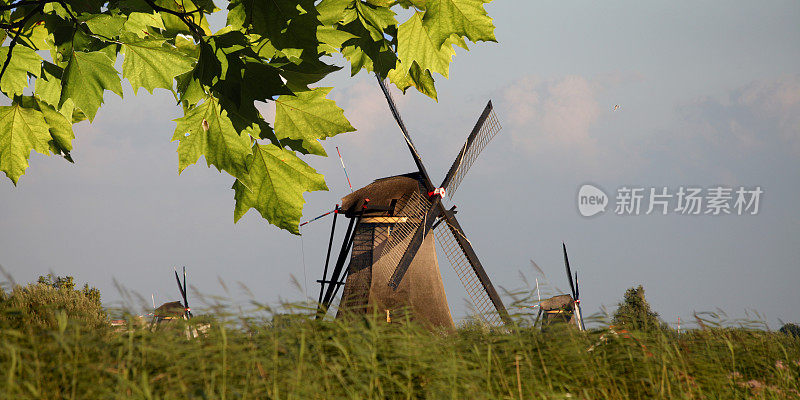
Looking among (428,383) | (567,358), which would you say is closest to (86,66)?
(428,383)

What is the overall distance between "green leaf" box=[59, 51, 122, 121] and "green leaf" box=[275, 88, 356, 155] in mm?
1051

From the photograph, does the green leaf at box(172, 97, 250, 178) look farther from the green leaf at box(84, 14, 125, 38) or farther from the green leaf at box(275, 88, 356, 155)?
the green leaf at box(84, 14, 125, 38)

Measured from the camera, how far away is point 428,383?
15.5ft

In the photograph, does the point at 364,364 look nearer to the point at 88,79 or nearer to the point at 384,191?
the point at 88,79

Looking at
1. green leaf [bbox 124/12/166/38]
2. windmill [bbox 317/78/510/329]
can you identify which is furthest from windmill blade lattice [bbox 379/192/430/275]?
green leaf [bbox 124/12/166/38]

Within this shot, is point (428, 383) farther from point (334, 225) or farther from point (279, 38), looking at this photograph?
point (334, 225)

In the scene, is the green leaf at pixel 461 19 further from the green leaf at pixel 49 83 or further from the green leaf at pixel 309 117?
the green leaf at pixel 49 83

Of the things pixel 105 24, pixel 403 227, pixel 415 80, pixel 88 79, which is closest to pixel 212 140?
pixel 88 79

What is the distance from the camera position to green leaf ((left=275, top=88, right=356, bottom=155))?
164 inches

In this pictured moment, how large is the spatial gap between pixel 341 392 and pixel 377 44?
2.49 metres

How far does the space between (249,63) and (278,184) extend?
1050 millimetres

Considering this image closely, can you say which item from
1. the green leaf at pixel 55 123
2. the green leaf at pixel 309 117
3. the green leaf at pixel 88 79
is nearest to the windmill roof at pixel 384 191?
the green leaf at pixel 55 123

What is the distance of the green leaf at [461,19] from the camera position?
3.72m

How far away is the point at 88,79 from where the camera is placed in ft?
13.1
